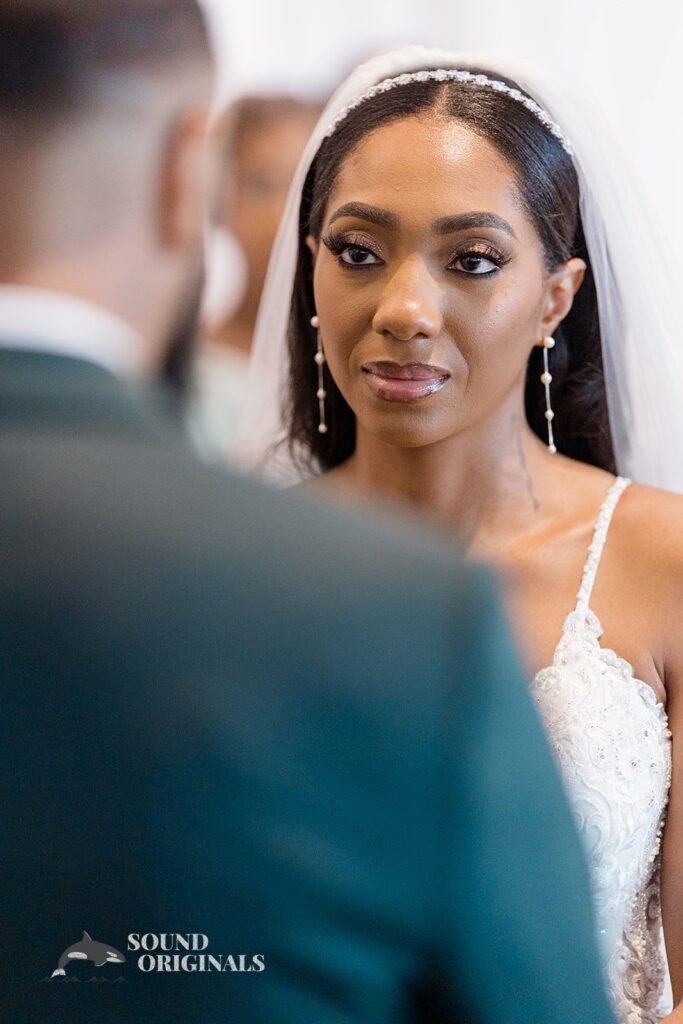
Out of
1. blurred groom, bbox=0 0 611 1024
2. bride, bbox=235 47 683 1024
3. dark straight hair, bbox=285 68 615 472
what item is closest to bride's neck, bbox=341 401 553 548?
bride, bbox=235 47 683 1024

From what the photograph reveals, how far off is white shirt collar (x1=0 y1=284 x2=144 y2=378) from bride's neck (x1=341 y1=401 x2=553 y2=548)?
1.21 metres

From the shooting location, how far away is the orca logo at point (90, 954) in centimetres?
82

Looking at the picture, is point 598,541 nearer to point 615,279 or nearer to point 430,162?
point 615,279

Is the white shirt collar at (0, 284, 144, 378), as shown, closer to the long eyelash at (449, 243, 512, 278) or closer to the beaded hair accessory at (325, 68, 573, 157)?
the long eyelash at (449, 243, 512, 278)

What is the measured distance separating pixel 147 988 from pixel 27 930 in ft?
0.30

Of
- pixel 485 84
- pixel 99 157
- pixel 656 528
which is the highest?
pixel 485 84

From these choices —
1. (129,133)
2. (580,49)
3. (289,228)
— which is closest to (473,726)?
(129,133)

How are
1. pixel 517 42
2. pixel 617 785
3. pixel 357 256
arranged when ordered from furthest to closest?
pixel 517 42 < pixel 357 256 < pixel 617 785

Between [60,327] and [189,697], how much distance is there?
0.73ft

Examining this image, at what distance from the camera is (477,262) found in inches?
70.8

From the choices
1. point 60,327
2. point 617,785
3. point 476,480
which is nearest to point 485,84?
point 476,480

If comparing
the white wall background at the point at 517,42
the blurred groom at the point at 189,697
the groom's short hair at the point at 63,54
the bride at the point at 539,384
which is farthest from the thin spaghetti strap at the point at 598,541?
the white wall background at the point at 517,42

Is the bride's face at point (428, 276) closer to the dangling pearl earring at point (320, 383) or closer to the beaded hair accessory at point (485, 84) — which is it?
the beaded hair accessory at point (485, 84)

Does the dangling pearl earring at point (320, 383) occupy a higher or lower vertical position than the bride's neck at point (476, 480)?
higher
